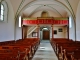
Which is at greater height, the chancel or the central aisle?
the chancel

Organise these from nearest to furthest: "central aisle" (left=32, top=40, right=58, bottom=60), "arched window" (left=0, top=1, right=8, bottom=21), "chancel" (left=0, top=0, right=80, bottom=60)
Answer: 1. "chancel" (left=0, top=0, right=80, bottom=60)
2. "central aisle" (left=32, top=40, right=58, bottom=60)
3. "arched window" (left=0, top=1, right=8, bottom=21)

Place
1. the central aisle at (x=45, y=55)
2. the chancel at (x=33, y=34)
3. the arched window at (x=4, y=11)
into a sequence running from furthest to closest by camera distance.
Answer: the arched window at (x=4, y=11), the central aisle at (x=45, y=55), the chancel at (x=33, y=34)

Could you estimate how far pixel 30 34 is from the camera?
28156 mm

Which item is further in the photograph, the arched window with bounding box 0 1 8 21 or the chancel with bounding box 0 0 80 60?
the arched window with bounding box 0 1 8 21

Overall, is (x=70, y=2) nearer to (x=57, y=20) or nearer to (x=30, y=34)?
(x=57, y=20)

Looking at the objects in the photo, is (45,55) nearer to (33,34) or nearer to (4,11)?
(4,11)

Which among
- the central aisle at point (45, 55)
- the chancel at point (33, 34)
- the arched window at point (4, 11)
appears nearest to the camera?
the chancel at point (33, 34)

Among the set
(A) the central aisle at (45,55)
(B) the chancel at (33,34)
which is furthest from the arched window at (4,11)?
(A) the central aisle at (45,55)

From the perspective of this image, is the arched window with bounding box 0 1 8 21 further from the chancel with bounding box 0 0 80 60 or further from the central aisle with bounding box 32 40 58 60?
the central aisle with bounding box 32 40 58 60

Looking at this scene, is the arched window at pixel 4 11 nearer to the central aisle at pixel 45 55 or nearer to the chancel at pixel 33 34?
the chancel at pixel 33 34

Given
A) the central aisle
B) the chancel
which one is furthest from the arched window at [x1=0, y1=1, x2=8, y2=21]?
the central aisle

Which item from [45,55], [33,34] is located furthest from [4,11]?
[33,34]

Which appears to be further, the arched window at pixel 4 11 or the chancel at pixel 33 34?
the arched window at pixel 4 11

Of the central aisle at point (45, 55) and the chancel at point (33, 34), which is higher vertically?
the chancel at point (33, 34)
